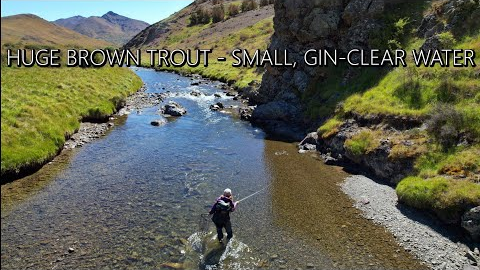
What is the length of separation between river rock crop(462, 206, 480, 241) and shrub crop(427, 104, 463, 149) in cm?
789

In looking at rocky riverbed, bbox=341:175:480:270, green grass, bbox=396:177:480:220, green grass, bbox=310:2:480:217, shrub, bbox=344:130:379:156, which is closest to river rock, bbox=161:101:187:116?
green grass, bbox=310:2:480:217

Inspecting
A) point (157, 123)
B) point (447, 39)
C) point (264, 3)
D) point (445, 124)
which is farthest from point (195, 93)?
point (264, 3)

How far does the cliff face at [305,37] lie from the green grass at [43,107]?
2340 cm

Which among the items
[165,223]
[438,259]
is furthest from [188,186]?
[438,259]

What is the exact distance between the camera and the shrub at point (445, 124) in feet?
93.0

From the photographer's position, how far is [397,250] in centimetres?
2116

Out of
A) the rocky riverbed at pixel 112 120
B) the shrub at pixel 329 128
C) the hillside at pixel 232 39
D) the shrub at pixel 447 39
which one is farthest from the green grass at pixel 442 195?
the hillside at pixel 232 39

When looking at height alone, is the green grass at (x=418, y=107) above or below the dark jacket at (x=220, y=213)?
above

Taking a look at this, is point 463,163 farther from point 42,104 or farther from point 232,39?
point 232,39

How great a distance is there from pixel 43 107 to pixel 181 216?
76.1 feet

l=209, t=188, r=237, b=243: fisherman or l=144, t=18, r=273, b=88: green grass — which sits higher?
l=144, t=18, r=273, b=88: green grass

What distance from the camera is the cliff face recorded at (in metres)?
48.5

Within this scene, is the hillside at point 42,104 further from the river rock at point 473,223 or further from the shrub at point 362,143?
the shrub at point 362,143

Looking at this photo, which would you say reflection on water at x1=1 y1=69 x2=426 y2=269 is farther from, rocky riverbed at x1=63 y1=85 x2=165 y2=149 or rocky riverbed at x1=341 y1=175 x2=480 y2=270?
rocky riverbed at x1=63 y1=85 x2=165 y2=149
